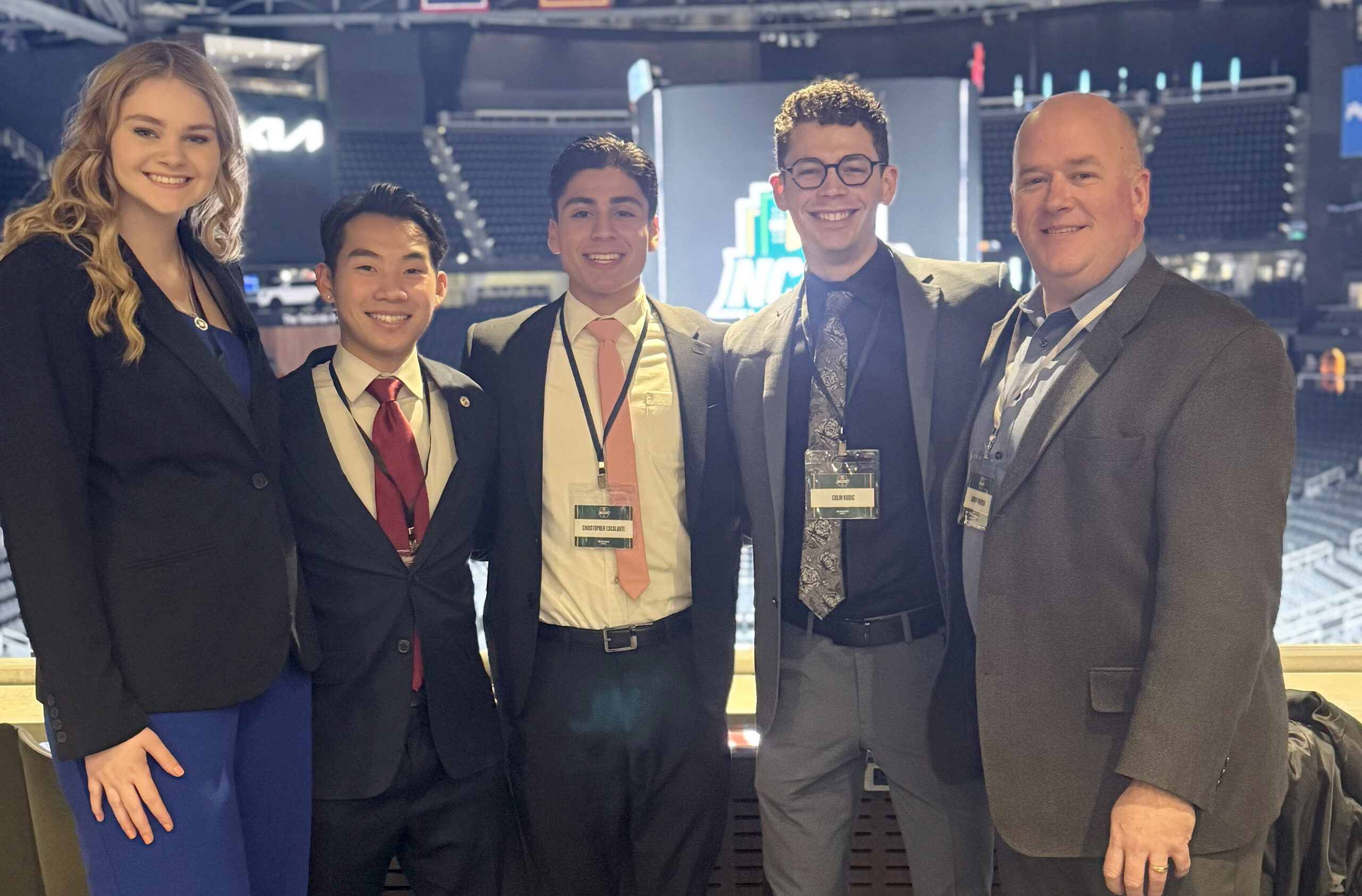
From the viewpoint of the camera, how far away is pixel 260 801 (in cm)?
141

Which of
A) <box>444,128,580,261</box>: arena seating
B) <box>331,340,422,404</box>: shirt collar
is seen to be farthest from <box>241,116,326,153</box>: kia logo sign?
<box>331,340,422,404</box>: shirt collar

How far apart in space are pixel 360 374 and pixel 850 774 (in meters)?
1.16

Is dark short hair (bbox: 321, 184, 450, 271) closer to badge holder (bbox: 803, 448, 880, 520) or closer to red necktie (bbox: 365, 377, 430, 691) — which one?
red necktie (bbox: 365, 377, 430, 691)

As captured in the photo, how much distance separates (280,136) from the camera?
9.99 m

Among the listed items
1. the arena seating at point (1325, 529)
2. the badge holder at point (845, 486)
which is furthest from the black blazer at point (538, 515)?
the arena seating at point (1325, 529)

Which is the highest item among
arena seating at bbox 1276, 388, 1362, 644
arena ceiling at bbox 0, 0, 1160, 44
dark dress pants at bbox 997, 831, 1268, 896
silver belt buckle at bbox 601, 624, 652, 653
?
arena ceiling at bbox 0, 0, 1160, 44

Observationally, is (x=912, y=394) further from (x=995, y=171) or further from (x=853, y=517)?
(x=995, y=171)

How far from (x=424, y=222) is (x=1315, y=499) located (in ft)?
34.7

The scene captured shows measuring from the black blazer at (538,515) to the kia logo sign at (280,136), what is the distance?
30.9ft

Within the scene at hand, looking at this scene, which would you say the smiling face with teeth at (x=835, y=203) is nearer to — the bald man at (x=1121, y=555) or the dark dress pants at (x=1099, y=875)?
the bald man at (x=1121, y=555)

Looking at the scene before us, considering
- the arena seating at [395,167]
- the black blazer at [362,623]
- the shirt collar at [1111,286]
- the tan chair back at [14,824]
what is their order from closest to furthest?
the shirt collar at [1111,286] → the black blazer at [362,623] → the tan chair back at [14,824] → the arena seating at [395,167]

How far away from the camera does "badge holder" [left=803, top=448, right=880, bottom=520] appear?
1645 mm

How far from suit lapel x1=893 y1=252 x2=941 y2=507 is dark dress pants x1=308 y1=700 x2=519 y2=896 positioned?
97 cm

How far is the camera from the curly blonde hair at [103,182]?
125 centimetres
